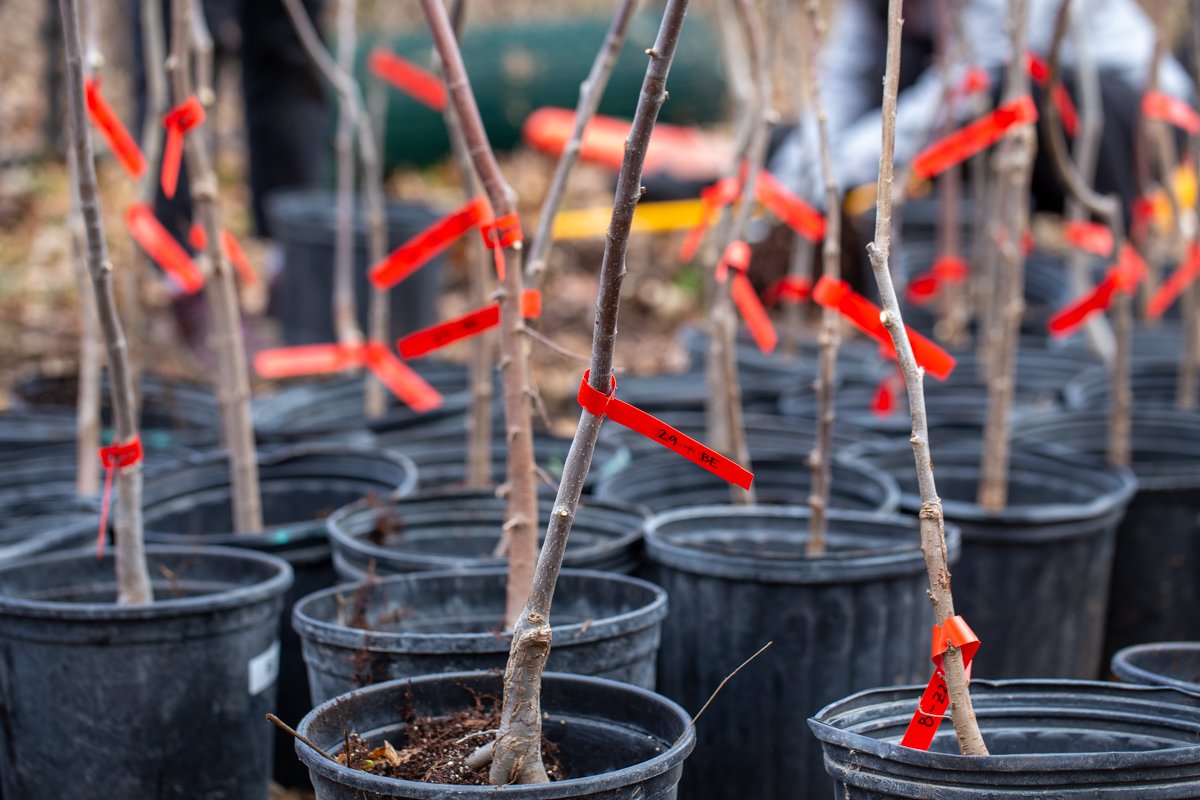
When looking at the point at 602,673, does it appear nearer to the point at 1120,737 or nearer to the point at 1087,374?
the point at 1120,737

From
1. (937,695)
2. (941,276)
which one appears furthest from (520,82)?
(937,695)

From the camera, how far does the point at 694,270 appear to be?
5770mm

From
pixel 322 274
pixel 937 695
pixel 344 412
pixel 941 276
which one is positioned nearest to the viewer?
pixel 937 695

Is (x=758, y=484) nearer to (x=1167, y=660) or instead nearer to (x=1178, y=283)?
(x=1167, y=660)

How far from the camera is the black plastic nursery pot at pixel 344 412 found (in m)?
2.83

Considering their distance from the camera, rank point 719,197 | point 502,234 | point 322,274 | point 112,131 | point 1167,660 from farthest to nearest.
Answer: point 322,274 → point 719,197 → point 112,131 → point 1167,660 → point 502,234

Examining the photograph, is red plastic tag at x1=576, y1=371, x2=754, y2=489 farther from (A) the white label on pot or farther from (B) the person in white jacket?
(B) the person in white jacket

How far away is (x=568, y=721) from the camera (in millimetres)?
1432

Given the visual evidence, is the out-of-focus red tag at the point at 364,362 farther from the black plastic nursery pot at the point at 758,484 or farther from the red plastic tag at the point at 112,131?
the red plastic tag at the point at 112,131

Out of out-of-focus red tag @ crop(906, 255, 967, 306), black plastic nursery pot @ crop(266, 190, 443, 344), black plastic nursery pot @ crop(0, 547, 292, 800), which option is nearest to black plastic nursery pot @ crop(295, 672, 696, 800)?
black plastic nursery pot @ crop(0, 547, 292, 800)

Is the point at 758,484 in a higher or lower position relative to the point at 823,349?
lower

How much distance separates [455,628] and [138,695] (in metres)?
0.42

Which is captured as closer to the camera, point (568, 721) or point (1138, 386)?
point (568, 721)

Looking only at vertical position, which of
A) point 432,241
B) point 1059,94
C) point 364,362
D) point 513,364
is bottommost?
point 364,362
